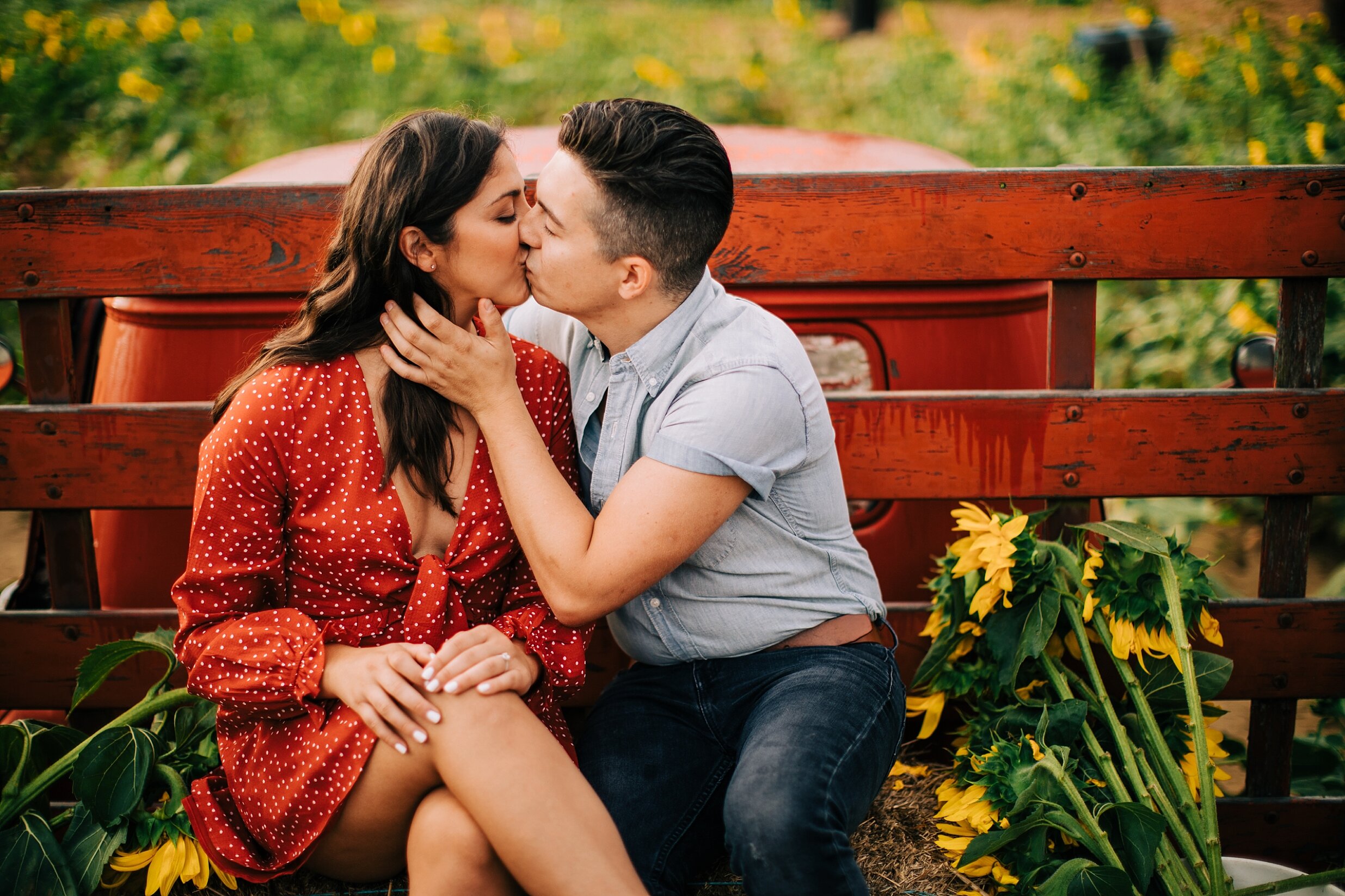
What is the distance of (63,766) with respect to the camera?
82.2 inches

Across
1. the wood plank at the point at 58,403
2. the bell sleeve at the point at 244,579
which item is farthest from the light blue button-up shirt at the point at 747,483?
the wood plank at the point at 58,403

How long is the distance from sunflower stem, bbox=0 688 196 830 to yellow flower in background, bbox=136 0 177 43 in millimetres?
6065

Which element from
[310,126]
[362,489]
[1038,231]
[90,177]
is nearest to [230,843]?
[362,489]

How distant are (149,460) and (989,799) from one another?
1.99 m

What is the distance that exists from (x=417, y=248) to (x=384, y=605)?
686 millimetres

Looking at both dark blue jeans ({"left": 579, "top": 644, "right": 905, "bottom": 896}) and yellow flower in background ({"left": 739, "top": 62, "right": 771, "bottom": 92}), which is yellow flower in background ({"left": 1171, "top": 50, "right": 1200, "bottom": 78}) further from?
dark blue jeans ({"left": 579, "top": 644, "right": 905, "bottom": 896})

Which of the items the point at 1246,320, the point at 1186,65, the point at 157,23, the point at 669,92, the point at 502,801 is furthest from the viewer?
the point at 669,92

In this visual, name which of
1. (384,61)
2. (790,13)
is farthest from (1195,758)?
(790,13)

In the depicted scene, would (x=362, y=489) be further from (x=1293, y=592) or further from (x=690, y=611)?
(x=1293, y=592)

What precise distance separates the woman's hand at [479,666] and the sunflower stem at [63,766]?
69 cm

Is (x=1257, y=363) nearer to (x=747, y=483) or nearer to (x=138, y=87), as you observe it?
(x=747, y=483)

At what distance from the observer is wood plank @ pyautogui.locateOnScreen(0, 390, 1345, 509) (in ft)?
7.67

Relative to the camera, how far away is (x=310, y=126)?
6523 mm

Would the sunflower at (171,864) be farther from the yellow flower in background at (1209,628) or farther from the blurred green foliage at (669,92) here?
the blurred green foliage at (669,92)
